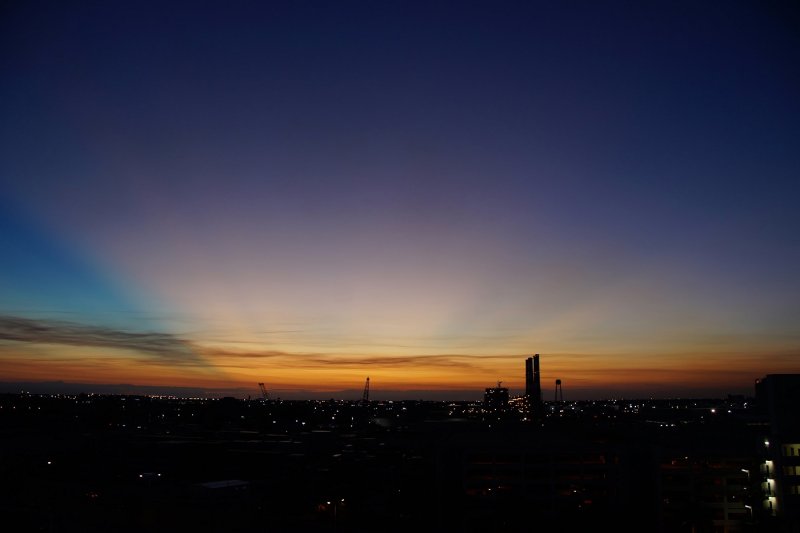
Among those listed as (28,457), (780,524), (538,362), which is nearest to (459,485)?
(780,524)

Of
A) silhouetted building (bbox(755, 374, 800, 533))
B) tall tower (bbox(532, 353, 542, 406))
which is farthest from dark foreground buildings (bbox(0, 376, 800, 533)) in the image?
tall tower (bbox(532, 353, 542, 406))

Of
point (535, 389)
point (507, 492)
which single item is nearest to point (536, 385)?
point (535, 389)

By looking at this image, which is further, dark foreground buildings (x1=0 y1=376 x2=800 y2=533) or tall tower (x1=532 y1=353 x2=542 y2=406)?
tall tower (x1=532 y1=353 x2=542 y2=406)

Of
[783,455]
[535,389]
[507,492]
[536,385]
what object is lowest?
[507,492]

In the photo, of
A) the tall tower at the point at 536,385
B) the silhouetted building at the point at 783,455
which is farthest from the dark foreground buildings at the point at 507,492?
the tall tower at the point at 536,385

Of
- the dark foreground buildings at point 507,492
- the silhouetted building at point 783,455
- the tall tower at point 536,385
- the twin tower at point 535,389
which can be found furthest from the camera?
the tall tower at point 536,385

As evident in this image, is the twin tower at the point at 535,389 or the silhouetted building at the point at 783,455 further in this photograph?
the twin tower at the point at 535,389

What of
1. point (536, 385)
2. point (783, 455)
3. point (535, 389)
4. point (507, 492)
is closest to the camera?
point (783, 455)

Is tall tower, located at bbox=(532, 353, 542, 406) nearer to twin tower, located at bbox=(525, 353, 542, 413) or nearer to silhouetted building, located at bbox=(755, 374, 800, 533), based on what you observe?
twin tower, located at bbox=(525, 353, 542, 413)

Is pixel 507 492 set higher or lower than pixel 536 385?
lower

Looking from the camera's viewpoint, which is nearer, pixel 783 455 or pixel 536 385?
pixel 783 455

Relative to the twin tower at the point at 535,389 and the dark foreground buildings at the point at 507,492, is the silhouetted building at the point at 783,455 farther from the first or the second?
the twin tower at the point at 535,389

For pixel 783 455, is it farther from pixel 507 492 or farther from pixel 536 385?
pixel 536 385
